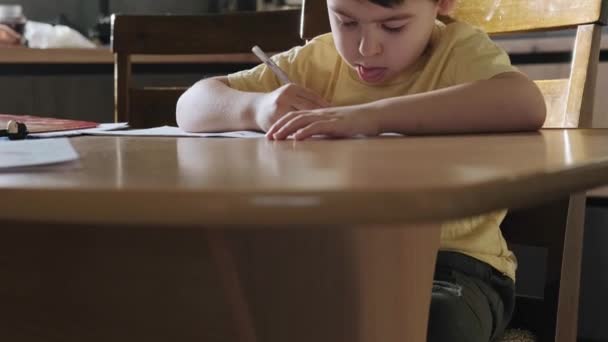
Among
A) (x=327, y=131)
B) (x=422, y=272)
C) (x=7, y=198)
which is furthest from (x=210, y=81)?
(x=7, y=198)

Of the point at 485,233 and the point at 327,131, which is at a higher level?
the point at 327,131

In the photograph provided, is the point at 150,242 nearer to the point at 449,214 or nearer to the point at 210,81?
the point at 449,214

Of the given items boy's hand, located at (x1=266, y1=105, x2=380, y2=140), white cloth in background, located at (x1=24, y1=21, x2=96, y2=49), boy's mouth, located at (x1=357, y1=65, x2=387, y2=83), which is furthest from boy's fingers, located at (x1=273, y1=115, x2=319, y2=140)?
white cloth in background, located at (x1=24, y1=21, x2=96, y2=49)

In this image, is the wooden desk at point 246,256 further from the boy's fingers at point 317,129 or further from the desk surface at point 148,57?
the desk surface at point 148,57

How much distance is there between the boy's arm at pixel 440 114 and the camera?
2.53 feet

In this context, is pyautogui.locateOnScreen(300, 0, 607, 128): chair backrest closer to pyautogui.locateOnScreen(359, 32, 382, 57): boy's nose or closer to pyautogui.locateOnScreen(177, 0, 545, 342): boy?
pyautogui.locateOnScreen(177, 0, 545, 342): boy

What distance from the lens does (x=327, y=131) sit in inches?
29.9

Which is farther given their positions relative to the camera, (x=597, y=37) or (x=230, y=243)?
(x=597, y=37)

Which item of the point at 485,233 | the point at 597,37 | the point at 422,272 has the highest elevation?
the point at 597,37

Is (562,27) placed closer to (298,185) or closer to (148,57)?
(298,185)

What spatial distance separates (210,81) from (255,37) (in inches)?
17.2

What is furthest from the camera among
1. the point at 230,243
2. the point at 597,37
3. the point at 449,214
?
the point at 597,37

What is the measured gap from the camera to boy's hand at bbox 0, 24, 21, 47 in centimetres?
232

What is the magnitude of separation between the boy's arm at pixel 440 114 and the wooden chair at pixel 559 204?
16 centimetres
